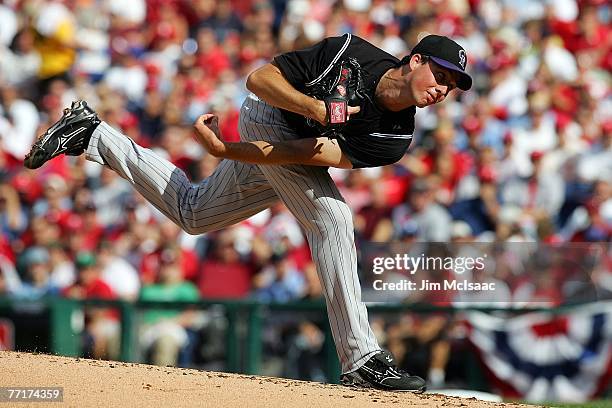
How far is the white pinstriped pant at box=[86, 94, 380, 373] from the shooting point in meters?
5.65

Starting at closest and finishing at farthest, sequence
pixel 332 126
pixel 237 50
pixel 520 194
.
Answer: pixel 332 126 < pixel 520 194 < pixel 237 50

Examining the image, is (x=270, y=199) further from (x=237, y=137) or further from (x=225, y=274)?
(x=237, y=137)

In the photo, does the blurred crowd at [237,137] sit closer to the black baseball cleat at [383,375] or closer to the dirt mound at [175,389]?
the dirt mound at [175,389]

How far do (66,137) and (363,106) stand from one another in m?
1.72

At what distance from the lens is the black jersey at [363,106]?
5449mm

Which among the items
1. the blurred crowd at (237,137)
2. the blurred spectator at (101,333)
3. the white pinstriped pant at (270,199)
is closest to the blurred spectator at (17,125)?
the blurred crowd at (237,137)

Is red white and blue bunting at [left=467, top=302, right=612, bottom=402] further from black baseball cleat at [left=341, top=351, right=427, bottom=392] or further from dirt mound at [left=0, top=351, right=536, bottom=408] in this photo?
black baseball cleat at [left=341, top=351, right=427, bottom=392]

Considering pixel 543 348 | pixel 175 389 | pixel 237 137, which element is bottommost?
pixel 175 389

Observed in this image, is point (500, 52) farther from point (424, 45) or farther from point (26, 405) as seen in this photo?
point (26, 405)

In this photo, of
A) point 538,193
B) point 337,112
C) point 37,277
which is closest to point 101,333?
point 37,277

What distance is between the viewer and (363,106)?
17.9 ft

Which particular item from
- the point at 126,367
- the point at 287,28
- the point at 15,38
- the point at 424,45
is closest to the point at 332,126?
the point at 424,45

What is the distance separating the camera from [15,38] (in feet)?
43.1

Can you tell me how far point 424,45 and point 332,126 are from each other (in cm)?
60
